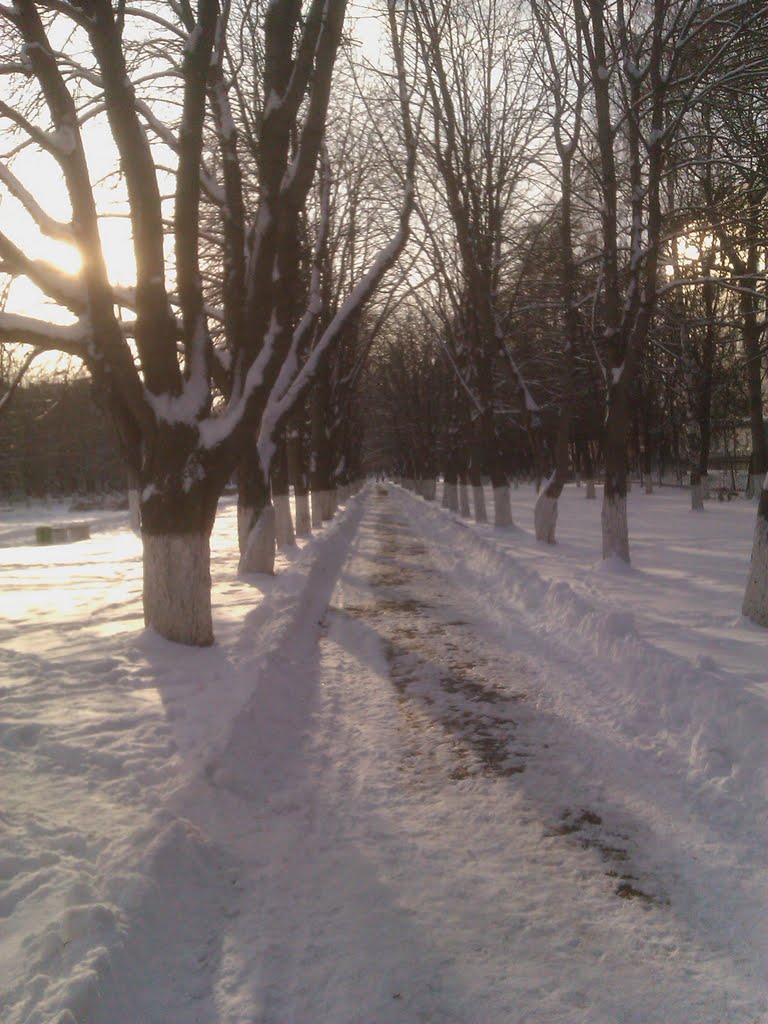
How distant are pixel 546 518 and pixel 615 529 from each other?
4.76 m

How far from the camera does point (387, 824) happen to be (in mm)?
4406

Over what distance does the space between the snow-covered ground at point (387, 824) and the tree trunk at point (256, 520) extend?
3.47m

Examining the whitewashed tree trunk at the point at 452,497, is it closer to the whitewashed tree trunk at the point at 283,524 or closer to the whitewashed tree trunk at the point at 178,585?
the whitewashed tree trunk at the point at 283,524

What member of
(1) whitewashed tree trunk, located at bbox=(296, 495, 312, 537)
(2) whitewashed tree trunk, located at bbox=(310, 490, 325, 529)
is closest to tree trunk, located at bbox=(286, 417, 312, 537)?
(1) whitewashed tree trunk, located at bbox=(296, 495, 312, 537)

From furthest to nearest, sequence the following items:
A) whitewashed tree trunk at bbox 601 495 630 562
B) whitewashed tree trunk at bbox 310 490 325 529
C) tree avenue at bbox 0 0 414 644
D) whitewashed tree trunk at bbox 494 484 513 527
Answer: whitewashed tree trunk at bbox 310 490 325 529
whitewashed tree trunk at bbox 494 484 513 527
whitewashed tree trunk at bbox 601 495 630 562
tree avenue at bbox 0 0 414 644

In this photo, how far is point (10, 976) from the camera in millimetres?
2875

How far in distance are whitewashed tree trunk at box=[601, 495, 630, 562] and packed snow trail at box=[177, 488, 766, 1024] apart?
22.4ft

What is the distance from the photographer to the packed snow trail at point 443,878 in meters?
2.92

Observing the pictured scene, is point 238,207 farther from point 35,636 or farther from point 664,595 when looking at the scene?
point 664,595

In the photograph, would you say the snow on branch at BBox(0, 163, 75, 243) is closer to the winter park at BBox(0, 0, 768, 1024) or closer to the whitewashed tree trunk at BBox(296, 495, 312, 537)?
the winter park at BBox(0, 0, 768, 1024)

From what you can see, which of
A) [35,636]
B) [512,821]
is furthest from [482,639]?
[512,821]

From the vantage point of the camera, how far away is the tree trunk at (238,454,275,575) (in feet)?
42.8

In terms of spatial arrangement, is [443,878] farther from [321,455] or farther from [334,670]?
[321,455]

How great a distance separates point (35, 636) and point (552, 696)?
4997 mm
